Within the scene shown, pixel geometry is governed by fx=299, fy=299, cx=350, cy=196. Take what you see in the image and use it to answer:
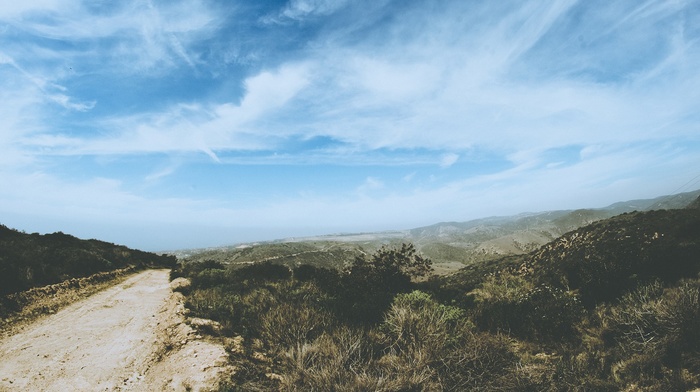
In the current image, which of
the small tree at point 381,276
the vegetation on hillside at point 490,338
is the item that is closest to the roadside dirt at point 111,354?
the vegetation on hillside at point 490,338

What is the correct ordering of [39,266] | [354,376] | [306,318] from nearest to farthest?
[354,376] < [306,318] < [39,266]

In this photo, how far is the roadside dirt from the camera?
6.64 metres

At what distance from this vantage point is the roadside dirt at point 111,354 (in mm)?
6644

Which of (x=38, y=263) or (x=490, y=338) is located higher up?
(x=38, y=263)

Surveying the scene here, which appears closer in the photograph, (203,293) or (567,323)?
(567,323)

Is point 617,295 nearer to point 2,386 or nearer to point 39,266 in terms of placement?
point 2,386

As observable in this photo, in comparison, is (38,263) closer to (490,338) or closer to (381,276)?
(381,276)

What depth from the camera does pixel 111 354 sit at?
8.05 meters

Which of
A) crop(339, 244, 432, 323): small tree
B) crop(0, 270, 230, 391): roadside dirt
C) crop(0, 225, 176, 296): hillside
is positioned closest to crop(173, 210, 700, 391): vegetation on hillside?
crop(339, 244, 432, 323): small tree

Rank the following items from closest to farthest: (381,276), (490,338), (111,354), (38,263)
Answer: (490,338), (111,354), (38,263), (381,276)

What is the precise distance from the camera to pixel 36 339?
29.9 ft

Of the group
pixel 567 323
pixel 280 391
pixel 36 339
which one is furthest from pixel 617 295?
pixel 36 339

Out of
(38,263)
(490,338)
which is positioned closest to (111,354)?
(490,338)

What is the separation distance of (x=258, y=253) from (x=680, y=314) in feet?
263
